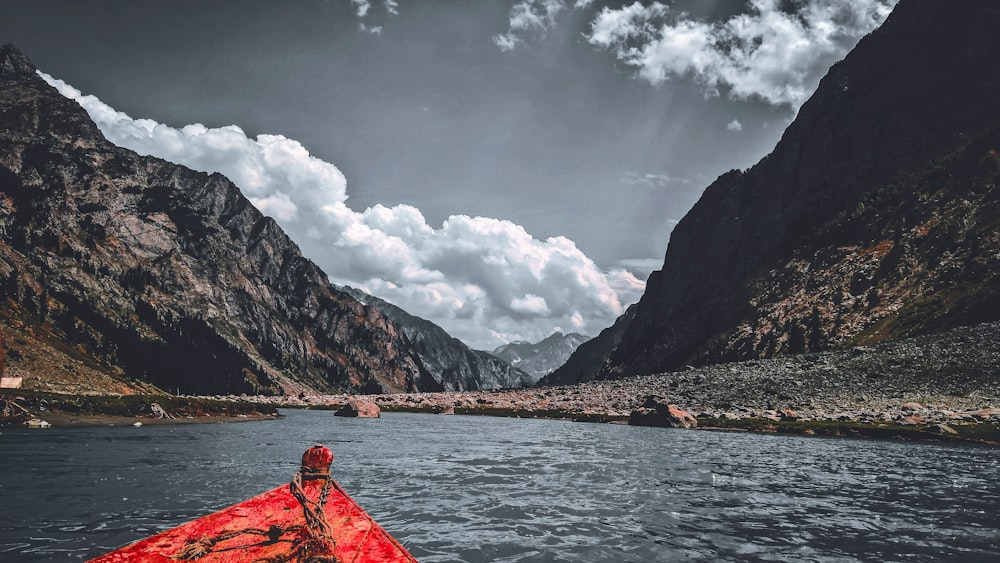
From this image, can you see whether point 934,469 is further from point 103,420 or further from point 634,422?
point 103,420

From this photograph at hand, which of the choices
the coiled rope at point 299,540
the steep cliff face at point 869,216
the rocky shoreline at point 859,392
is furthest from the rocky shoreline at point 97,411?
the steep cliff face at point 869,216

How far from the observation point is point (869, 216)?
383 feet

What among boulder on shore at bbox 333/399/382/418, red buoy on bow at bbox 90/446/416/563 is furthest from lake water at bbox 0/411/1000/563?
boulder on shore at bbox 333/399/382/418

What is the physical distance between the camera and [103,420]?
170ft

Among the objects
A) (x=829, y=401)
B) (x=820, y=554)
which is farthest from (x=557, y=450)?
(x=829, y=401)

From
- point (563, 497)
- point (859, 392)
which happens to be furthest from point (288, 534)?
point (859, 392)

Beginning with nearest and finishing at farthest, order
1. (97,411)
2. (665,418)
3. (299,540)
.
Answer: (299,540) < (97,411) < (665,418)

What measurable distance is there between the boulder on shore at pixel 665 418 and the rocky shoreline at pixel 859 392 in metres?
1.73

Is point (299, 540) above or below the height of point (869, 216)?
below

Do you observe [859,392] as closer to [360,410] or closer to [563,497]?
[563,497]

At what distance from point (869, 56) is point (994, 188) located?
246 ft

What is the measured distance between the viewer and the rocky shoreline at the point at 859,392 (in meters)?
50.2

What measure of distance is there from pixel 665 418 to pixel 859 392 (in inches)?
969

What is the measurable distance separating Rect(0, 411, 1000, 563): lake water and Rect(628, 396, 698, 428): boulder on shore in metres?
26.1
